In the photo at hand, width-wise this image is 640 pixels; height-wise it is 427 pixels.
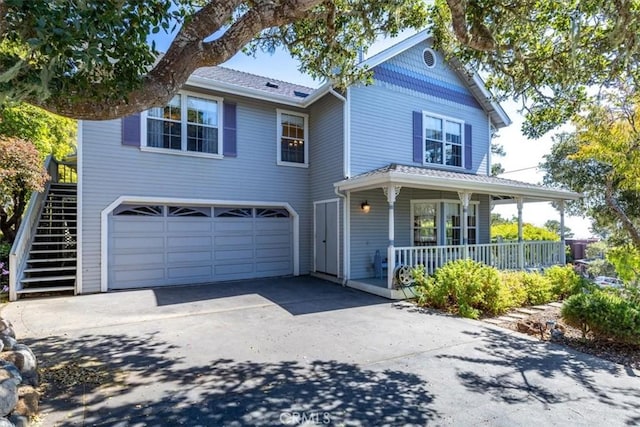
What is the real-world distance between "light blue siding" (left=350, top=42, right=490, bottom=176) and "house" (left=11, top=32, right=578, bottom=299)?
4cm

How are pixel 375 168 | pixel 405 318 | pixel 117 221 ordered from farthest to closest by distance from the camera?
pixel 375 168 < pixel 117 221 < pixel 405 318

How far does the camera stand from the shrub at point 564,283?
8570 millimetres

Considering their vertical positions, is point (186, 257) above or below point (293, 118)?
below

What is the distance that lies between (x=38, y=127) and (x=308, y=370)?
42.0 feet

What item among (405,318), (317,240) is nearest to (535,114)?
(405,318)

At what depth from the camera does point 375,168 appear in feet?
33.6

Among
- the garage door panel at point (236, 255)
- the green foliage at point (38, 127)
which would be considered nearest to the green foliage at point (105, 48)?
the garage door panel at point (236, 255)

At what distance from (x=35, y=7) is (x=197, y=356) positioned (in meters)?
3.96

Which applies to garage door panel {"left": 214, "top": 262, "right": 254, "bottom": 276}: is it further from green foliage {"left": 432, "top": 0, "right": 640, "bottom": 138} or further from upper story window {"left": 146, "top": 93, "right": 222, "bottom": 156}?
green foliage {"left": 432, "top": 0, "right": 640, "bottom": 138}

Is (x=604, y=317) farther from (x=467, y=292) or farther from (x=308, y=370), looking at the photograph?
(x=308, y=370)

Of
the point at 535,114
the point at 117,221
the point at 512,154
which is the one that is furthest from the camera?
the point at 512,154

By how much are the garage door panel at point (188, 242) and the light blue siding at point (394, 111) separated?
449 centimetres

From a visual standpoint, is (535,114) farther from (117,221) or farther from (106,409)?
(117,221)

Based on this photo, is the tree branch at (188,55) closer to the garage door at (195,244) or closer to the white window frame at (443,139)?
the garage door at (195,244)
